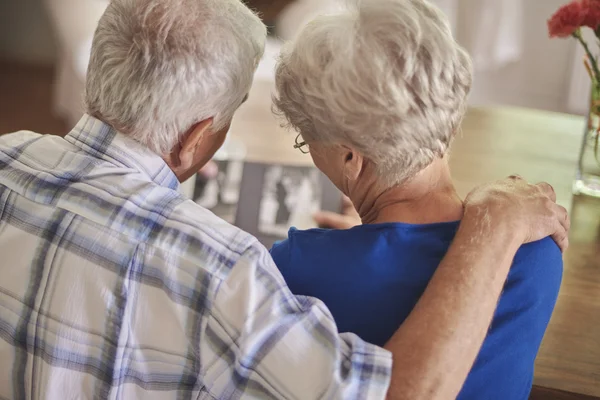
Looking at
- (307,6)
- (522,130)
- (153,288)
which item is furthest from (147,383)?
(307,6)

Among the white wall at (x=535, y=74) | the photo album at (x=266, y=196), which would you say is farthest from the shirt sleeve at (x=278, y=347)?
the white wall at (x=535, y=74)

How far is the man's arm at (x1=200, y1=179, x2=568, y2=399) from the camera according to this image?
0.91 meters

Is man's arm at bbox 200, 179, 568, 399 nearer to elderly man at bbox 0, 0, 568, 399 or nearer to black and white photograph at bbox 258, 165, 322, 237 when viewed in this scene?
elderly man at bbox 0, 0, 568, 399

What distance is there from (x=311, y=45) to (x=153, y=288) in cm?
39

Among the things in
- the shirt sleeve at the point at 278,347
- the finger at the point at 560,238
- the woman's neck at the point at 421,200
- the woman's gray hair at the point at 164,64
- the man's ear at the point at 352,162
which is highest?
the woman's gray hair at the point at 164,64

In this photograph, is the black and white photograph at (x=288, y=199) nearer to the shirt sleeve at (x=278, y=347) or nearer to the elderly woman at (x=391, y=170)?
the elderly woman at (x=391, y=170)

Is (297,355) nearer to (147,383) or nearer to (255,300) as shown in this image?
(255,300)

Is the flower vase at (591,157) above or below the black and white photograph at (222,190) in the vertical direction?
above

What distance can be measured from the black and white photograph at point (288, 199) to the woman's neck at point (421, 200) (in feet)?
1.57

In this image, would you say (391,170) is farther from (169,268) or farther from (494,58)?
(494,58)

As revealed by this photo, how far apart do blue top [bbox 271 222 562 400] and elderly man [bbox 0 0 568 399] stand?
0.14 ft

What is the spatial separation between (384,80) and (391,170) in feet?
0.50

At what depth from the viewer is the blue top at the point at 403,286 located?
1025mm

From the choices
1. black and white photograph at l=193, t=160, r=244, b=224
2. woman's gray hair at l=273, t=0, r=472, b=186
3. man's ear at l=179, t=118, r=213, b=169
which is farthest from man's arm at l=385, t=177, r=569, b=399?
black and white photograph at l=193, t=160, r=244, b=224
